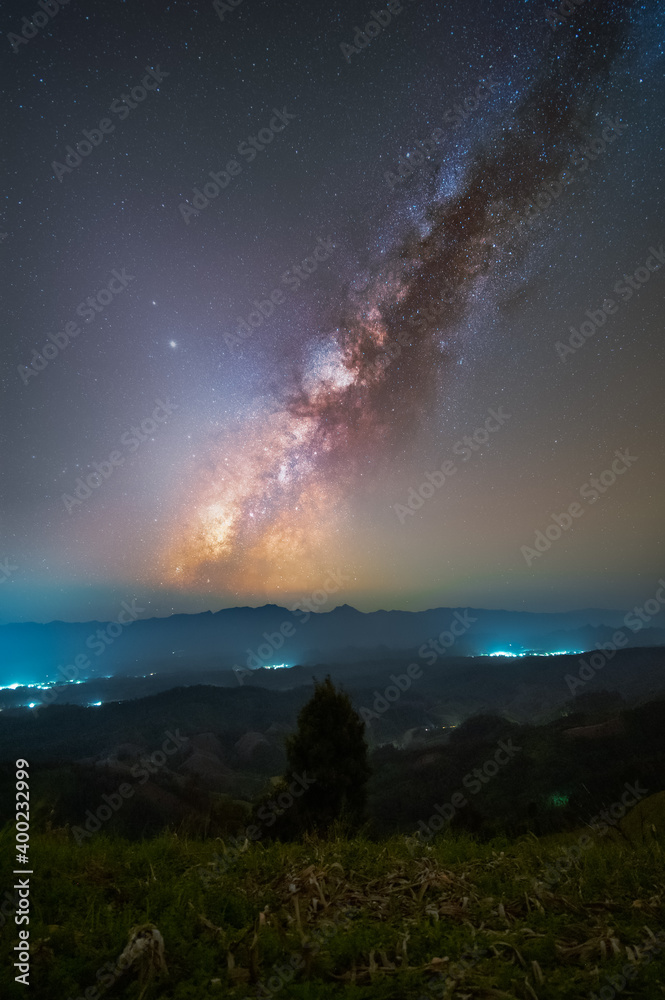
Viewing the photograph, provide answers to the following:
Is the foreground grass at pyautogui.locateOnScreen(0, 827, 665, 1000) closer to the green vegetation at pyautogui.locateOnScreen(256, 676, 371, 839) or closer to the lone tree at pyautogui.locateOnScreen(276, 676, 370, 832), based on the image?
the green vegetation at pyautogui.locateOnScreen(256, 676, 371, 839)

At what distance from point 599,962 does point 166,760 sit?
305 feet

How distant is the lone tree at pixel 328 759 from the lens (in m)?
15.5

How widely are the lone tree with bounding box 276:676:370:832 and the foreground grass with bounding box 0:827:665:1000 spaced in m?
11.4

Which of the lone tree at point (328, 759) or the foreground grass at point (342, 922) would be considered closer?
the foreground grass at point (342, 922)

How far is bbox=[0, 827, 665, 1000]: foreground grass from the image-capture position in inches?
115

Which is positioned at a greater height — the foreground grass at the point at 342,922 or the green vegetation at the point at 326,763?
the foreground grass at the point at 342,922

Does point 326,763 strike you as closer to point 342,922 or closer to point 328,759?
point 328,759

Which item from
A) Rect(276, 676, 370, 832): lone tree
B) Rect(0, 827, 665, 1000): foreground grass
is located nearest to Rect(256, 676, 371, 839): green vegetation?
Rect(276, 676, 370, 832): lone tree

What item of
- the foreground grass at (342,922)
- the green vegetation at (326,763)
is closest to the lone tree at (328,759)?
the green vegetation at (326,763)

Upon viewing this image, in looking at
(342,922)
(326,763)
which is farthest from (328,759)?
(342,922)

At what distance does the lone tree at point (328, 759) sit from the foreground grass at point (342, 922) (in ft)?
37.5

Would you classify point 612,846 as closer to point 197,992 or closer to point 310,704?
point 197,992

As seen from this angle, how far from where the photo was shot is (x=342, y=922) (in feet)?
12.4

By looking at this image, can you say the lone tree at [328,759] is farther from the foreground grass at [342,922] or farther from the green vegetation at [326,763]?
the foreground grass at [342,922]
